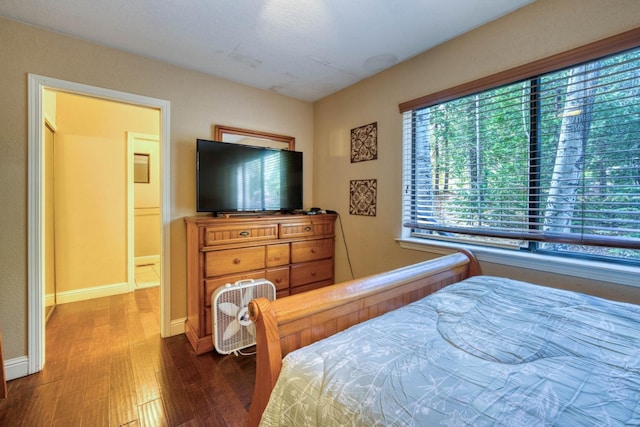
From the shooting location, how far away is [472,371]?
0.78 m

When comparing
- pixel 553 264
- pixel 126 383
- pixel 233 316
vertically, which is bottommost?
pixel 126 383

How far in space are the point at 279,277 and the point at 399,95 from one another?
2033mm

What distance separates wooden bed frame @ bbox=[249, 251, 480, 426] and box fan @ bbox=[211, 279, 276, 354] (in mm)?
1208

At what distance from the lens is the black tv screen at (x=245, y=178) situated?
254 centimetres

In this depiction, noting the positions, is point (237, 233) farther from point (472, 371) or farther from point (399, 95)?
point (472, 371)

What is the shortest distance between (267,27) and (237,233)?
5.26 feet

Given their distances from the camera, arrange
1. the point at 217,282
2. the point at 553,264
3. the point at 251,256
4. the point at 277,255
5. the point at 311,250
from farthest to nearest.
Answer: the point at 311,250 < the point at 277,255 < the point at 251,256 < the point at 217,282 < the point at 553,264

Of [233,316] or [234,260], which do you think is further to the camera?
[234,260]

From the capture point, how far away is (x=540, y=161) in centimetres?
179

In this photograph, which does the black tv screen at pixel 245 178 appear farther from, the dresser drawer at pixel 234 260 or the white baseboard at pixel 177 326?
the white baseboard at pixel 177 326

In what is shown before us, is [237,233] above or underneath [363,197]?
underneath

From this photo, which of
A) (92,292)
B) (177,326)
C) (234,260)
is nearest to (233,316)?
(234,260)

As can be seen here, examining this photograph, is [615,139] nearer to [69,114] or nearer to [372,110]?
[372,110]

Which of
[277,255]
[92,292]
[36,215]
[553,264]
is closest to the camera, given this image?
[553,264]
